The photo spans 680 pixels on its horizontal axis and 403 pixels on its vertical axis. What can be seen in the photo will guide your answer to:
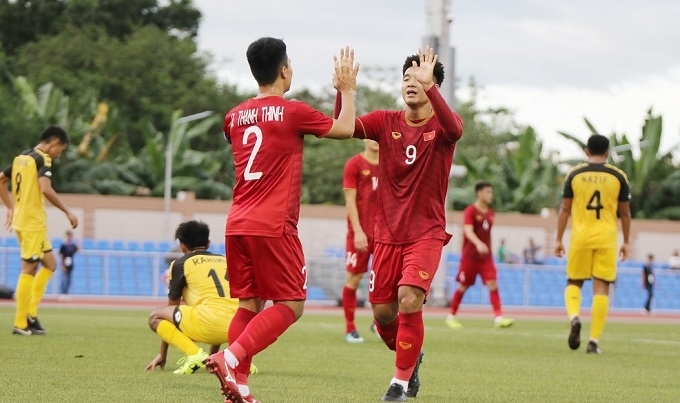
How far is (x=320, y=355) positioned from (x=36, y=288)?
361 cm

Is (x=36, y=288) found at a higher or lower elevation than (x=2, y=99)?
lower

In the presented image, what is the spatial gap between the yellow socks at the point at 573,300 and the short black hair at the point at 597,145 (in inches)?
58.3

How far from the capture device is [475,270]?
1800 cm

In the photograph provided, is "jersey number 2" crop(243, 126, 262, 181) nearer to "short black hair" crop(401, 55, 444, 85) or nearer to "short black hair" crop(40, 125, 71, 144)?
"short black hair" crop(401, 55, 444, 85)

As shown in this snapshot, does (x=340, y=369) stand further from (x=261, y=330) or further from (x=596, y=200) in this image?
(x=596, y=200)

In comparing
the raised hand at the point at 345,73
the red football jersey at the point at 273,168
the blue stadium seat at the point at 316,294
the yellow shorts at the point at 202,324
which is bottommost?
the blue stadium seat at the point at 316,294

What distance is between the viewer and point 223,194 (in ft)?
146

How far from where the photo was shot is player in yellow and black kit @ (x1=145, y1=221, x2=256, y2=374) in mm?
8898

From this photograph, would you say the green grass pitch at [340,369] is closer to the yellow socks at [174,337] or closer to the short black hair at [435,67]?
the yellow socks at [174,337]

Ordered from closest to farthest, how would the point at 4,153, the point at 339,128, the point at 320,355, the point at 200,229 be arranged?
1. the point at 339,128
2. the point at 200,229
3. the point at 320,355
4. the point at 4,153

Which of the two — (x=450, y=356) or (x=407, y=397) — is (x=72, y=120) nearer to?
(x=450, y=356)

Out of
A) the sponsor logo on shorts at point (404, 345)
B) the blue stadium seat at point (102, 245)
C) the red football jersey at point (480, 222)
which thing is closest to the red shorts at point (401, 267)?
the sponsor logo on shorts at point (404, 345)

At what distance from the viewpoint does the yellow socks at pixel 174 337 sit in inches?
351

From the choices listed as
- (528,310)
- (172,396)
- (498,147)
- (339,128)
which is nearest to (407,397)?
(172,396)
